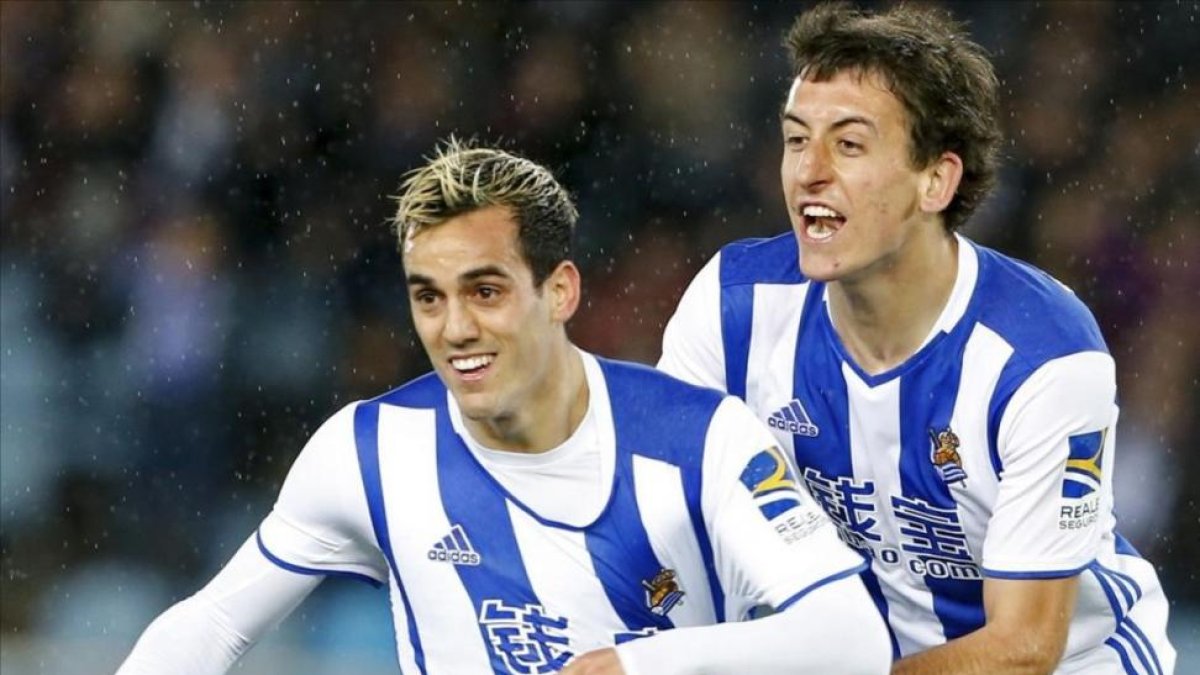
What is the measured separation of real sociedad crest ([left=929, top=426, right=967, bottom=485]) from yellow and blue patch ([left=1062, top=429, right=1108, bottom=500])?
176 mm

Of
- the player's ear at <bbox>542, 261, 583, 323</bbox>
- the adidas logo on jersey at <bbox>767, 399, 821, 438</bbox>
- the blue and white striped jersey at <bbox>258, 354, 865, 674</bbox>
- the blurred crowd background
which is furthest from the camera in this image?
the blurred crowd background

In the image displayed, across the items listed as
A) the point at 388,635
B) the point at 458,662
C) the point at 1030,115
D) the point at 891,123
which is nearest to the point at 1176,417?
the point at 1030,115

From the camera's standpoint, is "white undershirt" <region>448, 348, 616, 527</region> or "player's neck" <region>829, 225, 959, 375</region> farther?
"player's neck" <region>829, 225, 959, 375</region>

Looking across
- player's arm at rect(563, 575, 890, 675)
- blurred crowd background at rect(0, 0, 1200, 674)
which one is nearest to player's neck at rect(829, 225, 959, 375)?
player's arm at rect(563, 575, 890, 675)

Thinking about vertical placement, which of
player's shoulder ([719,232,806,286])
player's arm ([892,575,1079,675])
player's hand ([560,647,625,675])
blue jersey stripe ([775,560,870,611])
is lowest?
player's arm ([892,575,1079,675])

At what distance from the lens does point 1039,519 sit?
11.6 feet

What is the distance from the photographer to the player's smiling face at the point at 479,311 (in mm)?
3355

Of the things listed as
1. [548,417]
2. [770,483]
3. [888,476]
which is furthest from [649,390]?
[888,476]

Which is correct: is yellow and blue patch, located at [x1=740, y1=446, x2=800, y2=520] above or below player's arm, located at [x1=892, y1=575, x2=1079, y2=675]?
above

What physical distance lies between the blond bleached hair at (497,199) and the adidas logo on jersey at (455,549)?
1.37ft

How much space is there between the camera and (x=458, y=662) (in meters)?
3.53

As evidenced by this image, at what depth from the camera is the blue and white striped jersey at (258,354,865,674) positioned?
3396 millimetres

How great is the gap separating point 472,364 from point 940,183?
2.88 ft

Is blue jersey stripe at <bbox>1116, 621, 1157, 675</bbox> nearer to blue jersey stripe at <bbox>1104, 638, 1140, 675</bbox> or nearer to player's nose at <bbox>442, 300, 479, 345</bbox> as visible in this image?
blue jersey stripe at <bbox>1104, 638, 1140, 675</bbox>
